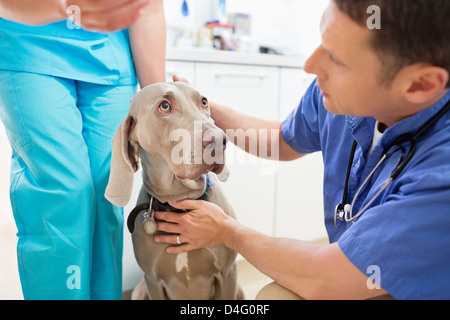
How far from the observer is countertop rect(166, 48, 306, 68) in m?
1.65

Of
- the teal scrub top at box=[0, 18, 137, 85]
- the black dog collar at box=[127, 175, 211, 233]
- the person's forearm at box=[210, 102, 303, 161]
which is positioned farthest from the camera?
the person's forearm at box=[210, 102, 303, 161]

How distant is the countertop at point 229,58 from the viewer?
1.65 meters

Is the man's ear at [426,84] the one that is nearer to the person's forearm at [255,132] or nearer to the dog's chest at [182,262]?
the person's forearm at [255,132]

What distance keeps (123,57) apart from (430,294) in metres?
0.96

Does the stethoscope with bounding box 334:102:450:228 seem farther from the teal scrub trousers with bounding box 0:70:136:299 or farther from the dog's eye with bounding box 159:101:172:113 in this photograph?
the teal scrub trousers with bounding box 0:70:136:299

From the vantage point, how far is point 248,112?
192 centimetres

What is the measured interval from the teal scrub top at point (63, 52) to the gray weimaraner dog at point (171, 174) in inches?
4.8

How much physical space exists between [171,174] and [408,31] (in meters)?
0.68

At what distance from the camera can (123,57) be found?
47.2 inches

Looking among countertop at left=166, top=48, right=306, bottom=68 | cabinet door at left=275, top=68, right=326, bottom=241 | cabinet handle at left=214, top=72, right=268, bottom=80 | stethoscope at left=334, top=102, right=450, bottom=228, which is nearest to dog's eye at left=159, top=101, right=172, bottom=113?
stethoscope at left=334, top=102, right=450, bottom=228

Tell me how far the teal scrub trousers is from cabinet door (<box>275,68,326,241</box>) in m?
1.11

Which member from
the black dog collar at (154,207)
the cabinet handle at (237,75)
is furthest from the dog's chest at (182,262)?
the cabinet handle at (237,75)

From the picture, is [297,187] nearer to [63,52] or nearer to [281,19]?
[281,19]
